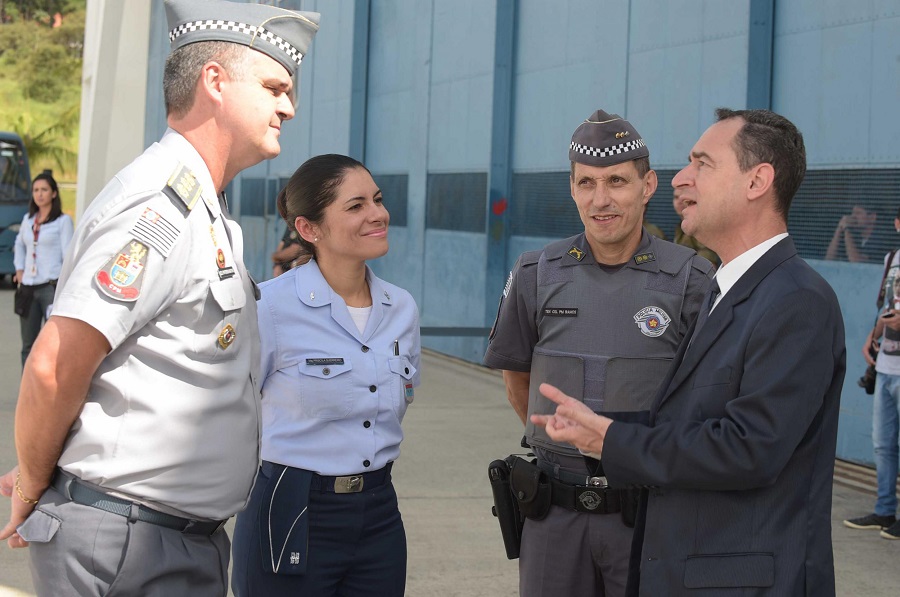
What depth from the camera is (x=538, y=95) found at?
1214cm

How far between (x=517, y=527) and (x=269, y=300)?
1.02 meters

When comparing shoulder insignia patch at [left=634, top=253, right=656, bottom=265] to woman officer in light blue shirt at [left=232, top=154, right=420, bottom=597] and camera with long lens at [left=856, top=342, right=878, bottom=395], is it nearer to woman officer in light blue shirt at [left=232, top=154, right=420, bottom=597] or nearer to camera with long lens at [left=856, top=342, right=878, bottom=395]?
woman officer in light blue shirt at [left=232, top=154, right=420, bottom=597]

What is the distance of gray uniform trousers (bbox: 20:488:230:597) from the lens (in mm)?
2213

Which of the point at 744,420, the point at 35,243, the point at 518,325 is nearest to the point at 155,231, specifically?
the point at 744,420

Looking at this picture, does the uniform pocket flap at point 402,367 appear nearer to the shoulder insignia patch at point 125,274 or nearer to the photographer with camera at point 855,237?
the shoulder insignia patch at point 125,274

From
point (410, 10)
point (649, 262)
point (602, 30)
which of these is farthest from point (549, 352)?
point (410, 10)

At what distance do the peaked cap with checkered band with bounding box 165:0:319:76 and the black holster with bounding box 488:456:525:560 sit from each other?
1456 millimetres

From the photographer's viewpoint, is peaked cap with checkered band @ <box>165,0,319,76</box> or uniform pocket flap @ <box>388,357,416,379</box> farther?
uniform pocket flap @ <box>388,357,416,379</box>

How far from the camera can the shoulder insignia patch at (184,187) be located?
2.30 m

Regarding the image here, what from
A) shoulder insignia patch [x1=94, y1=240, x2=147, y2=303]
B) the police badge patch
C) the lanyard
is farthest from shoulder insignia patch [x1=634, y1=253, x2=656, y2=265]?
the lanyard

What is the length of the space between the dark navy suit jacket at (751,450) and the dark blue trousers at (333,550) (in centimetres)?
92

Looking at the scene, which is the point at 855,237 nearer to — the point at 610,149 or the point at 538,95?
the point at 610,149

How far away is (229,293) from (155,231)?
9.1 inches

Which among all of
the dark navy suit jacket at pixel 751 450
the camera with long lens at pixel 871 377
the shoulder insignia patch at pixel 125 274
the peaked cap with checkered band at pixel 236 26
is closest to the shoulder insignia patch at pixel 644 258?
the dark navy suit jacket at pixel 751 450
